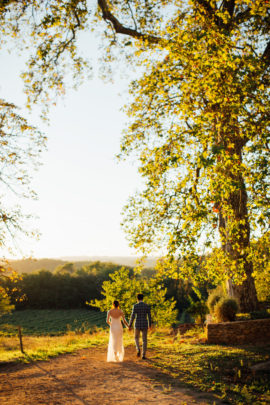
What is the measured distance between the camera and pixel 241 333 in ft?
35.0

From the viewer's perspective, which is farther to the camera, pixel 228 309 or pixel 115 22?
pixel 115 22

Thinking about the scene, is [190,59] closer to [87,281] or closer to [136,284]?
[136,284]

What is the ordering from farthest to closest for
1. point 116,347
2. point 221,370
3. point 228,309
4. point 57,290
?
1. point 57,290
2. point 228,309
3. point 116,347
4. point 221,370

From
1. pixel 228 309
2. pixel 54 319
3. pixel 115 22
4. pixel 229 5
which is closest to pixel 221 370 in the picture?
pixel 228 309

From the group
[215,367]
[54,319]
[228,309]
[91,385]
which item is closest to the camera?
[91,385]

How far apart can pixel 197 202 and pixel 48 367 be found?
5984mm

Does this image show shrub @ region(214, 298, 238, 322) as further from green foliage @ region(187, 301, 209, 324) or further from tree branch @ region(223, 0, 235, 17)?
tree branch @ region(223, 0, 235, 17)

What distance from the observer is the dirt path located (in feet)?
18.5

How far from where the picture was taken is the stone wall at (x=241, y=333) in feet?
34.7

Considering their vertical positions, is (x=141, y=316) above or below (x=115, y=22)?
below

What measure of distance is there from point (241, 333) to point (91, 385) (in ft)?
19.9

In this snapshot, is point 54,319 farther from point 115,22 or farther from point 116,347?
point 115,22

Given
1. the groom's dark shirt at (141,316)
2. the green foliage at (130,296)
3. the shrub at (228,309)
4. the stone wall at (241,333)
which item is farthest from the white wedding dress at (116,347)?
the green foliage at (130,296)

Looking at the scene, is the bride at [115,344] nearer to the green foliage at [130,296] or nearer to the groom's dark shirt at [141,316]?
the groom's dark shirt at [141,316]
